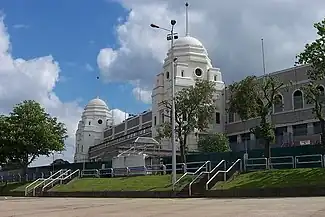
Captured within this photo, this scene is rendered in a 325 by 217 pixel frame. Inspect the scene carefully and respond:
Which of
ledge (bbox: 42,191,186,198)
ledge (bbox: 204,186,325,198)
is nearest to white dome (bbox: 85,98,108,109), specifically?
ledge (bbox: 42,191,186,198)

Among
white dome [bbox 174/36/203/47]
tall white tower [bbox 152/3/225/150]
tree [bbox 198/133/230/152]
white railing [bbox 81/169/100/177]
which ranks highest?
white dome [bbox 174/36/203/47]

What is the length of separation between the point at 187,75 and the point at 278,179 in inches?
1923

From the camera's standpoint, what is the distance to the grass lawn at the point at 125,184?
112ft

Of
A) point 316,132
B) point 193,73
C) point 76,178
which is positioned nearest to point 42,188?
point 76,178

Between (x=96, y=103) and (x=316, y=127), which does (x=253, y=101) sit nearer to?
(x=316, y=127)

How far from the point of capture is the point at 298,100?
65375 mm

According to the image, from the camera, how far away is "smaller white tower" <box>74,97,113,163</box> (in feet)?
373

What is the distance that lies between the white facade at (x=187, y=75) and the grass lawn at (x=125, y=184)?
34451 millimetres

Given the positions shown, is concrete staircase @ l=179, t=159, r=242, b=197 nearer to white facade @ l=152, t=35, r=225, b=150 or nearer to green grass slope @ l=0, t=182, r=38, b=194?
green grass slope @ l=0, t=182, r=38, b=194

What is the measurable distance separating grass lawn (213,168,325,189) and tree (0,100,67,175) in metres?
28.6

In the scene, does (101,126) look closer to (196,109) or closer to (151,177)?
(196,109)

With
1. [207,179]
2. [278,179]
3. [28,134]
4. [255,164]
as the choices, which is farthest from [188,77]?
A: [278,179]

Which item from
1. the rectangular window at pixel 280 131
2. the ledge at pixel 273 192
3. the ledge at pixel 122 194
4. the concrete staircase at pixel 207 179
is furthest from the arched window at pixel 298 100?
the ledge at pixel 273 192

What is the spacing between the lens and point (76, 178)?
4728 cm
